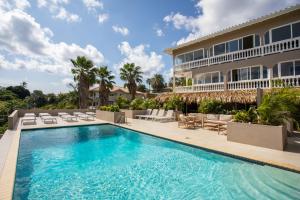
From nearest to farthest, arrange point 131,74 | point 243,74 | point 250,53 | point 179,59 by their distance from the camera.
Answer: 1. point 250,53
2. point 243,74
3. point 179,59
4. point 131,74

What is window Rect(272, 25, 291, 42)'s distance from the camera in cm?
1452

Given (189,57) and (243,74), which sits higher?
(189,57)

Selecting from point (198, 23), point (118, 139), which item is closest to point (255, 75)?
point (198, 23)

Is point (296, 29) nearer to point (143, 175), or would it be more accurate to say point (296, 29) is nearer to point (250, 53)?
point (250, 53)

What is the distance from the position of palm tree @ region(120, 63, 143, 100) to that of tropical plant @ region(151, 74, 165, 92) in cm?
2022

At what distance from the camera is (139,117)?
871 inches

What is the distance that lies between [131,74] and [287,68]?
1107 inches

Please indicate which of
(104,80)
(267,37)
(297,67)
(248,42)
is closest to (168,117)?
(248,42)

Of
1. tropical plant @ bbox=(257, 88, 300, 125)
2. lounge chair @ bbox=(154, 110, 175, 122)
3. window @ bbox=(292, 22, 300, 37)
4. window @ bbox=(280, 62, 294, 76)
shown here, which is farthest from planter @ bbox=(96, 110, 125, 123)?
window @ bbox=(292, 22, 300, 37)

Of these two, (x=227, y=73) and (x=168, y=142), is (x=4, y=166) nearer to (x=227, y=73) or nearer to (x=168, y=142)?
(x=168, y=142)

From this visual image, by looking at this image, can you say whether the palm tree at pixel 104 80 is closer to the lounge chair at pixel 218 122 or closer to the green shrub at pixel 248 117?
the lounge chair at pixel 218 122

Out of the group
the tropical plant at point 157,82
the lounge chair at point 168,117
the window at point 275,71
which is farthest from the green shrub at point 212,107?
the tropical plant at point 157,82

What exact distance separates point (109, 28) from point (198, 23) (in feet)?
29.8

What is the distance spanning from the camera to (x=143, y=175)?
270 inches
